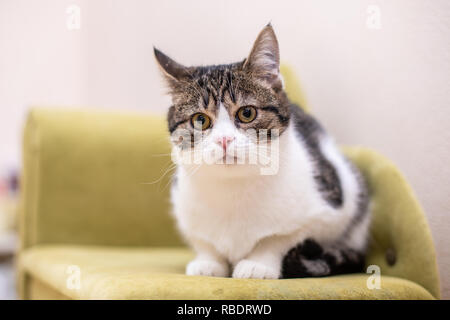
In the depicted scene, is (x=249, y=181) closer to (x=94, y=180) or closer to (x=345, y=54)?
(x=345, y=54)

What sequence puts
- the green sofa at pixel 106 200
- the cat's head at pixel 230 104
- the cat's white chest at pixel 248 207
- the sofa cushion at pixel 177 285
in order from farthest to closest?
the green sofa at pixel 106 200 < the cat's white chest at pixel 248 207 < the cat's head at pixel 230 104 < the sofa cushion at pixel 177 285

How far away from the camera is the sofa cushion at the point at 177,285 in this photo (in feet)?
2.87

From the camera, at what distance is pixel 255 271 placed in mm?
1045

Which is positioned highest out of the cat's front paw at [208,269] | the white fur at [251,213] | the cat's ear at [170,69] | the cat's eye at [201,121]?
the cat's ear at [170,69]

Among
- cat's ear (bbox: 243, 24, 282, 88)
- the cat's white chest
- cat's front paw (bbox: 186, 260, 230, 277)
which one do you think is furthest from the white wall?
cat's front paw (bbox: 186, 260, 230, 277)

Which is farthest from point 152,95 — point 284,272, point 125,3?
point 284,272

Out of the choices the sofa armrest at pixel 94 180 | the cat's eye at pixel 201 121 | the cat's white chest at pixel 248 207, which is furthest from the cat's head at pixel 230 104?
the sofa armrest at pixel 94 180

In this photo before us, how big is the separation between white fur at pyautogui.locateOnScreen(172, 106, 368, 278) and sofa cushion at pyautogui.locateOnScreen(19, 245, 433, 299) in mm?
116

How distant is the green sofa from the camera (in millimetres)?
Answer: 1307

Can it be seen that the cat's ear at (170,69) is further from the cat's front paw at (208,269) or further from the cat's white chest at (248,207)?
the cat's front paw at (208,269)

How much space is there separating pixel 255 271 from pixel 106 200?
892 millimetres

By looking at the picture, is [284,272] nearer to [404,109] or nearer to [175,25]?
[404,109]

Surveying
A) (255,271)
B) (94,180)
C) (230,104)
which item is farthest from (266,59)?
(94,180)

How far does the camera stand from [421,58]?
3.23 ft
